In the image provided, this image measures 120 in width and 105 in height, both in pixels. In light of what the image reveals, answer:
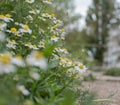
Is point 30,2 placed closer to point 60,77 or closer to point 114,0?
point 60,77

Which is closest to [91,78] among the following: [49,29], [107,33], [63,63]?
[49,29]

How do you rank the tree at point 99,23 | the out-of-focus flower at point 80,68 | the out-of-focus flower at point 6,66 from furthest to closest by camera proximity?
the tree at point 99,23
the out-of-focus flower at point 80,68
the out-of-focus flower at point 6,66

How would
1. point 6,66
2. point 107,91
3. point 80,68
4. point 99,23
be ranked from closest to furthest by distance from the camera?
point 6,66, point 80,68, point 107,91, point 99,23

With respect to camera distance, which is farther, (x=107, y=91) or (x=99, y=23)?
(x=99, y=23)

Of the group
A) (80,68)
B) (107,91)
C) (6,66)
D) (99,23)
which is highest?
(99,23)

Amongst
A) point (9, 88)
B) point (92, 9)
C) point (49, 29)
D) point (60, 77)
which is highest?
point (92, 9)

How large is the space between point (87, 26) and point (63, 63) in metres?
36.1

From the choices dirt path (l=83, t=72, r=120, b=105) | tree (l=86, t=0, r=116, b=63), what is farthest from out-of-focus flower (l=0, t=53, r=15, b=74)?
tree (l=86, t=0, r=116, b=63)

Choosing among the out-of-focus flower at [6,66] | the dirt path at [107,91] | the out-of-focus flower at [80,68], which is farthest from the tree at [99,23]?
the out-of-focus flower at [6,66]

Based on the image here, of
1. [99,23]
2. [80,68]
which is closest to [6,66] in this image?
[80,68]

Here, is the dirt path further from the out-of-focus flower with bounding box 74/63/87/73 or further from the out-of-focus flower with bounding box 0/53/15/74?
the out-of-focus flower with bounding box 0/53/15/74

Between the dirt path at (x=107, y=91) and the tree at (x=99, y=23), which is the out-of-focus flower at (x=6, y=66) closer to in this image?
the dirt path at (x=107, y=91)

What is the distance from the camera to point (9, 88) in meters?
2.05

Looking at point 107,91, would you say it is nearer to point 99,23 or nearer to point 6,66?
point 6,66
